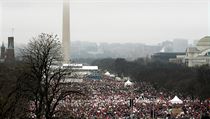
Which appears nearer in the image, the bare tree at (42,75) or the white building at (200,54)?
the bare tree at (42,75)

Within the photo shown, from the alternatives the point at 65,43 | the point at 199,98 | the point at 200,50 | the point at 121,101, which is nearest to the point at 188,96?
the point at 199,98

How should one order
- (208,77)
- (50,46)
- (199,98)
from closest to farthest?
(50,46) → (199,98) → (208,77)

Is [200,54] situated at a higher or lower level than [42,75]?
lower

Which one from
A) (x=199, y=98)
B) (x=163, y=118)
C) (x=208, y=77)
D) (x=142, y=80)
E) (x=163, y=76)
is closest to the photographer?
(x=163, y=118)

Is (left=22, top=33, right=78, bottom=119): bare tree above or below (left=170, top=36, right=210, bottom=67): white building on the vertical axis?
above

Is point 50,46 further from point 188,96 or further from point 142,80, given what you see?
point 142,80

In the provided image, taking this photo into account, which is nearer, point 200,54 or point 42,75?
point 42,75

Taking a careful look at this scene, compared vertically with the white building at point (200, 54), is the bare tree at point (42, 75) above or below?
above

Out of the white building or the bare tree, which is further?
the white building

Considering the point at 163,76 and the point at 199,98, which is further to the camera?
the point at 163,76

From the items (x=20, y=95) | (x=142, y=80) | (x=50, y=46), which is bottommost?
(x=142, y=80)

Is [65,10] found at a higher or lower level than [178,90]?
higher
